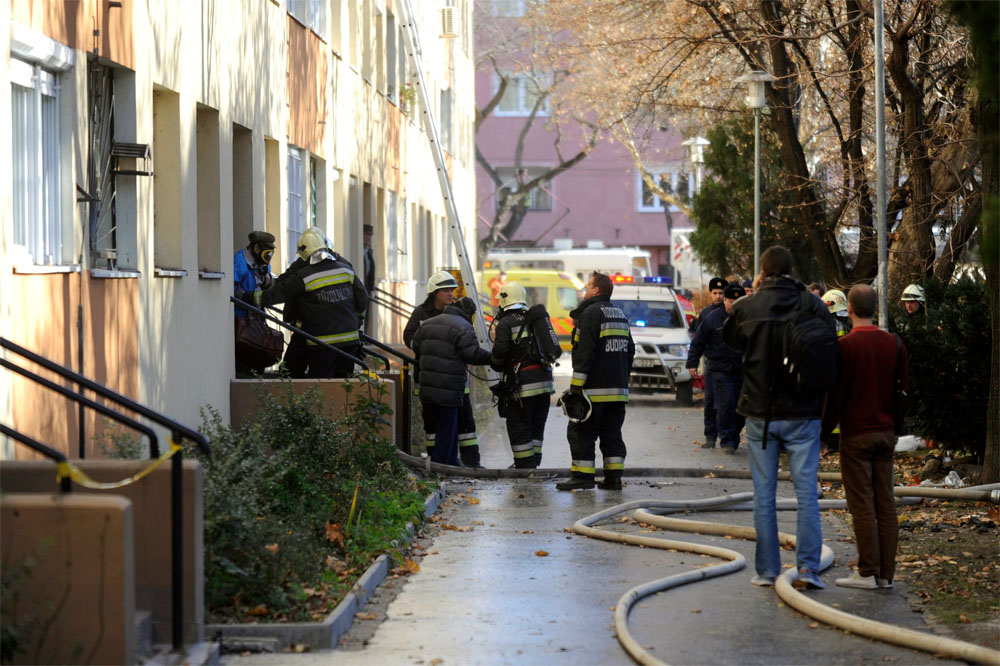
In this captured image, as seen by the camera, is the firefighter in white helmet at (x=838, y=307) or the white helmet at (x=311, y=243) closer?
the white helmet at (x=311, y=243)

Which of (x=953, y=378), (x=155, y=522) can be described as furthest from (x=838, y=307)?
(x=155, y=522)

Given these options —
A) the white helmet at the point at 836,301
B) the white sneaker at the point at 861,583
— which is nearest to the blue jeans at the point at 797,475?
the white sneaker at the point at 861,583

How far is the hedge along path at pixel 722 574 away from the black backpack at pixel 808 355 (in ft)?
3.54

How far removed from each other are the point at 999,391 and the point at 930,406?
1.68 meters

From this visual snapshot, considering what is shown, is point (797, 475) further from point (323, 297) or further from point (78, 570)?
point (323, 297)

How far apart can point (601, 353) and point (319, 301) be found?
2.56 meters

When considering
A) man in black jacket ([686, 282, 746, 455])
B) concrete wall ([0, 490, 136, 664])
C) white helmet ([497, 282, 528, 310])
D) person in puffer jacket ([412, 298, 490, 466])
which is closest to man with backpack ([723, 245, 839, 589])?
concrete wall ([0, 490, 136, 664])

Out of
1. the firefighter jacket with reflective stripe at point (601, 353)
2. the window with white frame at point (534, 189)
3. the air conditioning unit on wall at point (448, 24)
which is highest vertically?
the air conditioning unit on wall at point (448, 24)

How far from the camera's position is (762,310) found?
8.41 m

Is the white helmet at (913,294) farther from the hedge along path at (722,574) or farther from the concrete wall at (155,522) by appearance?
the concrete wall at (155,522)

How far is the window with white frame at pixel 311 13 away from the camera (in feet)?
58.8

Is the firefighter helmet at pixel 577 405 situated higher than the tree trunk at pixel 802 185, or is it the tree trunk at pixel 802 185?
the tree trunk at pixel 802 185

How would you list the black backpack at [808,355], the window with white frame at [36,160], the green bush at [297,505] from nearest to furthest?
the green bush at [297,505] → the black backpack at [808,355] → the window with white frame at [36,160]

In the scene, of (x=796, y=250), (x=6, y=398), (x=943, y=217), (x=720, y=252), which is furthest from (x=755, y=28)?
(x=6, y=398)
